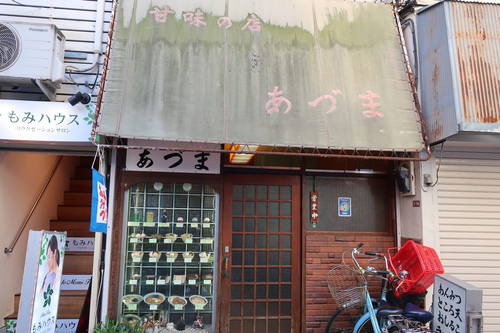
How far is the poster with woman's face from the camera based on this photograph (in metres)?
3.94

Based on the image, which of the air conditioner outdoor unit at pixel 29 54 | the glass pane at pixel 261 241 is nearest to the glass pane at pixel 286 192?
the glass pane at pixel 261 241

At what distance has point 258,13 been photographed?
6.37 m

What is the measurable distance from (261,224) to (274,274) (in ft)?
3.12

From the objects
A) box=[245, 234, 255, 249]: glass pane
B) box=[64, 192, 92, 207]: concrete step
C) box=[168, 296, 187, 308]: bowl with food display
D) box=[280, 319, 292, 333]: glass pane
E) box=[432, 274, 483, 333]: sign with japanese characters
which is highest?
box=[64, 192, 92, 207]: concrete step

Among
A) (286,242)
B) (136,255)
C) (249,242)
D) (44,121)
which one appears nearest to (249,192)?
(249,242)

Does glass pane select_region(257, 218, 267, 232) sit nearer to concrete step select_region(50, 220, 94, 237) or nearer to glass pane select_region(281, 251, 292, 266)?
glass pane select_region(281, 251, 292, 266)

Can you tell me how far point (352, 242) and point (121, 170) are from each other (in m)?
4.50

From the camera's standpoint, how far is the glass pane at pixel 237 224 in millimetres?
6586

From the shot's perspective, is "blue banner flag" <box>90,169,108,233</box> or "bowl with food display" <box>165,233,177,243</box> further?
"bowl with food display" <box>165,233,177,243</box>

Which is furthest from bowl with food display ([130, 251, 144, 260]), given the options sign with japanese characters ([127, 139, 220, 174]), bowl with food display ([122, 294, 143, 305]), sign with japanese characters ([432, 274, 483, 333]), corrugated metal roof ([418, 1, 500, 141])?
corrugated metal roof ([418, 1, 500, 141])

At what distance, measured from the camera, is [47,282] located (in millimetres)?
4160

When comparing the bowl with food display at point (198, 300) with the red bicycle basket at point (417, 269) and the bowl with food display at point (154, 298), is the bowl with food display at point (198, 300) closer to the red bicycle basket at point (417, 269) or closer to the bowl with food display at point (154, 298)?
the bowl with food display at point (154, 298)

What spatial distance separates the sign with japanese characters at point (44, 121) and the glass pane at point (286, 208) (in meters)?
3.62

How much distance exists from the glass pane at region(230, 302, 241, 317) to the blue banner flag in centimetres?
284
